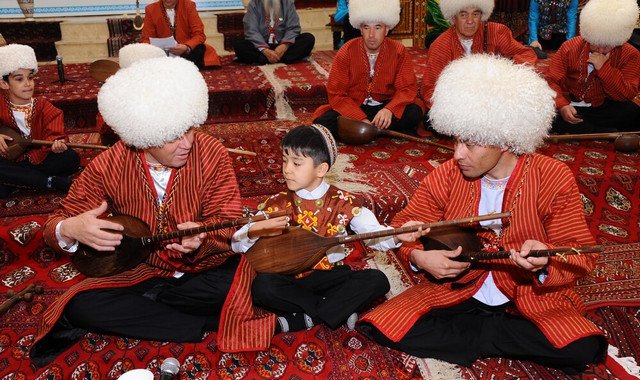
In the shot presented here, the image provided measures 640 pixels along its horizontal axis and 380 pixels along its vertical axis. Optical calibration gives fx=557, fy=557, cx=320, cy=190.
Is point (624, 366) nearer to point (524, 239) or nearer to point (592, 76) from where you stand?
point (524, 239)

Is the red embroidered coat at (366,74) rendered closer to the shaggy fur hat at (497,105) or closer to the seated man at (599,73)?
the seated man at (599,73)

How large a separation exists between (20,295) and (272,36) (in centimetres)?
476

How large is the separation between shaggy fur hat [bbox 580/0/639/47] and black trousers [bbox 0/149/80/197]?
12.8 ft

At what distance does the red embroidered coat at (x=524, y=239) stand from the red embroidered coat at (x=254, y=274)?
261mm

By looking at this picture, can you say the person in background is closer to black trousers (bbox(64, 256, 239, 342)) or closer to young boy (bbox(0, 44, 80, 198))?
young boy (bbox(0, 44, 80, 198))

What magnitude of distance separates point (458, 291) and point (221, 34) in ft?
21.7

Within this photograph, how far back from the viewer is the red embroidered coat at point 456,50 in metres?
4.71

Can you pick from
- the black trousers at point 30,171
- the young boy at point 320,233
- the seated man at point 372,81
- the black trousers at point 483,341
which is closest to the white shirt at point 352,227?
the young boy at point 320,233

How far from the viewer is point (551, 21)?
6832 mm

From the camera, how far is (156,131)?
86.0 inches

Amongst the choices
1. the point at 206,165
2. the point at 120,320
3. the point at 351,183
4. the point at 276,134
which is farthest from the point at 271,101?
the point at 120,320

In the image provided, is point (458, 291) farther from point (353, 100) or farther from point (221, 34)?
point (221, 34)

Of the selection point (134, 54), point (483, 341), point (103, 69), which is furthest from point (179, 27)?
point (483, 341)

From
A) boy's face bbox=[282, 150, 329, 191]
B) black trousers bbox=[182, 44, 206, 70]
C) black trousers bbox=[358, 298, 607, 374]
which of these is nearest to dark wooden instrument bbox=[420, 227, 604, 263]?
black trousers bbox=[358, 298, 607, 374]
